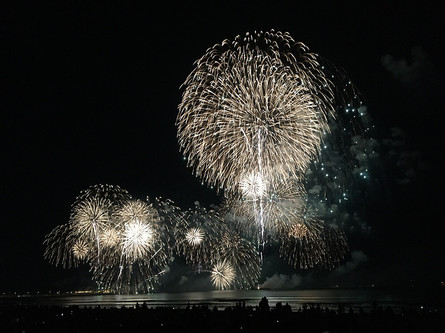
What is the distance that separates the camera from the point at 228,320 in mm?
26938

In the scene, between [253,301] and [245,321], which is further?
[253,301]

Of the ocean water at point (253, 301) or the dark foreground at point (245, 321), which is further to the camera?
the ocean water at point (253, 301)

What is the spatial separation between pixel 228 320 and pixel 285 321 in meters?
3.65

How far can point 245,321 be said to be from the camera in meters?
25.7

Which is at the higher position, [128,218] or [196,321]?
[128,218]

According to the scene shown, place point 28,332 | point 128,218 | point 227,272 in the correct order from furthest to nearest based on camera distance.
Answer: point 227,272 → point 128,218 → point 28,332

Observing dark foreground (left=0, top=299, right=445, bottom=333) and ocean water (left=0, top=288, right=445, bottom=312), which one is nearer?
dark foreground (left=0, top=299, right=445, bottom=333)

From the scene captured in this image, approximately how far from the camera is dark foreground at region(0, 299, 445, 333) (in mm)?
23406

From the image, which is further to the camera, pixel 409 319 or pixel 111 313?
pixel 111 313

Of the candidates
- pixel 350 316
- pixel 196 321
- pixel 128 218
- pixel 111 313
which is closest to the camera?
pixel 350 316

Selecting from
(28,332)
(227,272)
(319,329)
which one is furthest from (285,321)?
(227,272)

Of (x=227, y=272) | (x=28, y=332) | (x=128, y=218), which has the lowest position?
(x=28, y=332)

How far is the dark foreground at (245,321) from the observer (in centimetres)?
2341

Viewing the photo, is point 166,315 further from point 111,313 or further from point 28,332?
point 28,332
